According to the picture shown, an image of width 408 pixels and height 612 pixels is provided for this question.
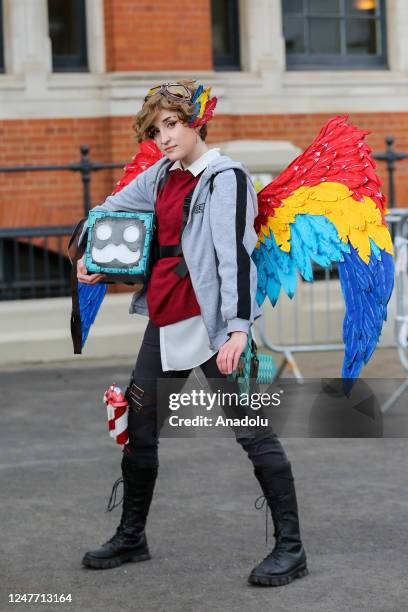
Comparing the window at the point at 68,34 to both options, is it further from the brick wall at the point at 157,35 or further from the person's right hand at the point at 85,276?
the person's right hand at the point at 85,276

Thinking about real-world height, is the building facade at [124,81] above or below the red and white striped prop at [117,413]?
above

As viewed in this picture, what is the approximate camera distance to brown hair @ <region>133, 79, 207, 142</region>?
482cm

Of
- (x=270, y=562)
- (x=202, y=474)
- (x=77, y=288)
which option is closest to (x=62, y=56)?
(x=202, y=474)

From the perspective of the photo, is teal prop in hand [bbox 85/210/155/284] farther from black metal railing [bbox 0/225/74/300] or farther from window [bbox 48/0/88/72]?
window [bbox 48/0/88/72]

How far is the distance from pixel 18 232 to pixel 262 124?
276 centimetres

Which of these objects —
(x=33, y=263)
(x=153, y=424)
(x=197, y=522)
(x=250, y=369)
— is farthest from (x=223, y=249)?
→ (x=33, y=263)

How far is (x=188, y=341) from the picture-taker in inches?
195

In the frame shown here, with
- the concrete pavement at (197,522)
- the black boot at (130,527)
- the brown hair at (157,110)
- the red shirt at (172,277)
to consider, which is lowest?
the concrete pavement at (197,522)

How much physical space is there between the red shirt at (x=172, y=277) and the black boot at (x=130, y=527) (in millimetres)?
671

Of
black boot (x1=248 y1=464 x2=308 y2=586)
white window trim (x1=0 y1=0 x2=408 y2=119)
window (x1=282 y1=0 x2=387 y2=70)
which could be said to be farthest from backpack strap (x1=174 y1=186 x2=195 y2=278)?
window (x1=282 y1=0 x2=387 y2=70)

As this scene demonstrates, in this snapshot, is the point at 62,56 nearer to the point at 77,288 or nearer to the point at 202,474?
the point at 202,474

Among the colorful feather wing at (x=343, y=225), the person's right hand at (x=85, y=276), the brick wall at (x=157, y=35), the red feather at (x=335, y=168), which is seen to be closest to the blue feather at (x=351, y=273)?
the colorful feather wing at (x=343, y=225)

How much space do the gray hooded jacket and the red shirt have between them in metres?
0.08

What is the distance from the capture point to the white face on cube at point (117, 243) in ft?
16.3
